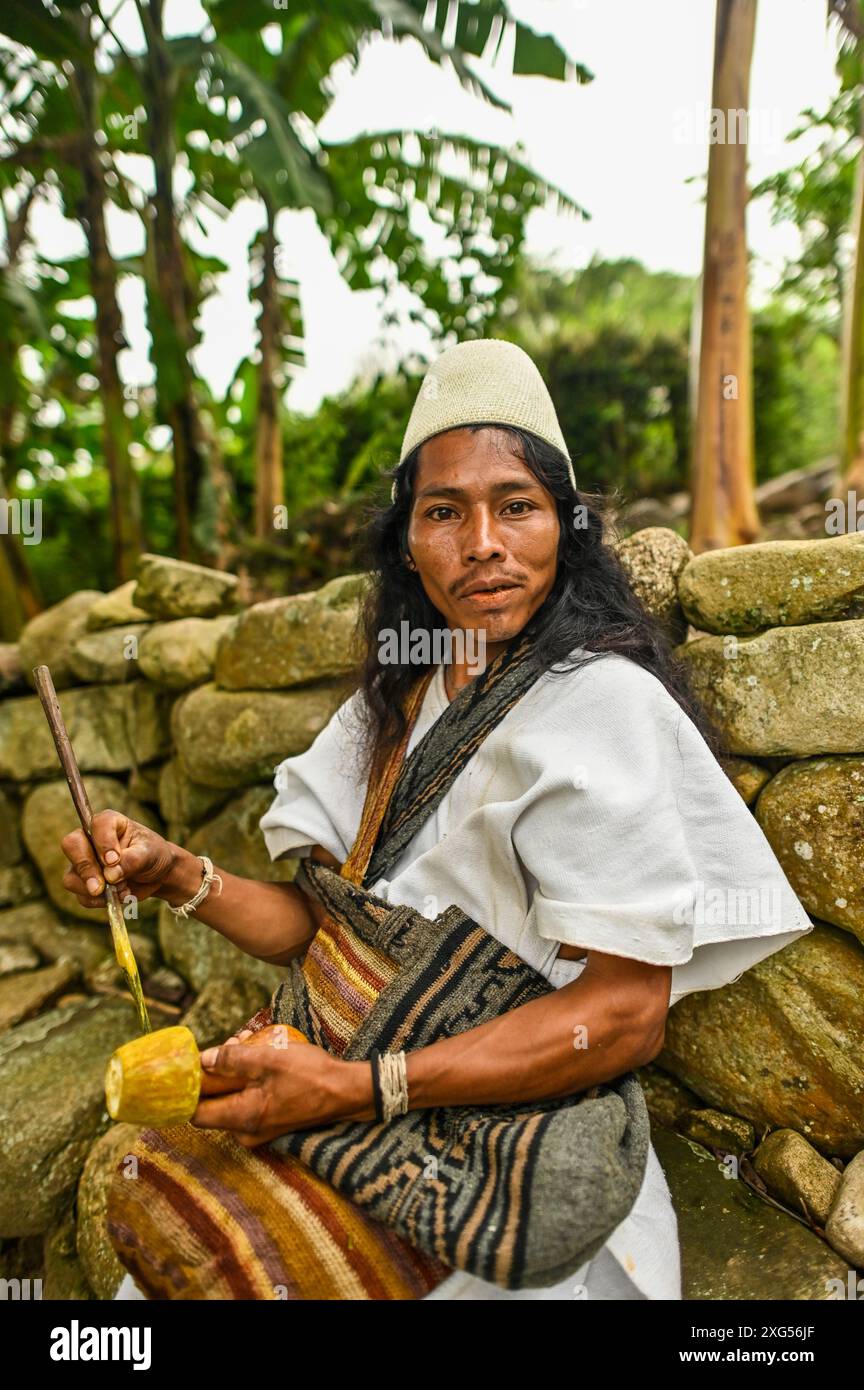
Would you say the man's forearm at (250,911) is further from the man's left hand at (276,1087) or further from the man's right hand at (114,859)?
the man's left hand at (276,1087)

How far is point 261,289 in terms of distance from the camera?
4887 mm

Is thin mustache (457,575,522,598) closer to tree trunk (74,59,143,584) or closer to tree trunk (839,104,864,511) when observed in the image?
tree trunk (839,104,864,511)

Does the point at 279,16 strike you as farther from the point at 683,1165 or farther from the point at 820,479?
the point at 683,1165

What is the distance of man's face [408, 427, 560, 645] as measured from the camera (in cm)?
162

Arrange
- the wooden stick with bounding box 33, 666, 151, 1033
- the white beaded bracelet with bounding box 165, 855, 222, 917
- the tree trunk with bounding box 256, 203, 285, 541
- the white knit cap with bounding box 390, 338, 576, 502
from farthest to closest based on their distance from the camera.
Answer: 1. the tree trunk with bounding box 256, 203, 285, 541
2. the white beaded bracelet with bounding box 165, 855, 222, 917
3. the white knit cap with bounding box 390, 338, 576, 502
4. the wooden stick with bounding box 33, 666, 151, 1033

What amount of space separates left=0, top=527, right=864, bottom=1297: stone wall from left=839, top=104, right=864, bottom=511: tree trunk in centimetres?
183

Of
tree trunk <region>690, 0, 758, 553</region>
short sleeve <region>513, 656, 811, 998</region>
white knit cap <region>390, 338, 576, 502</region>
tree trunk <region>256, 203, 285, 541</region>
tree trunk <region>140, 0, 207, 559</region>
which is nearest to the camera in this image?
short sleeve <region>513, 656, 811, 998</region>

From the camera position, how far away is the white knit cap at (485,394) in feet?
5.39

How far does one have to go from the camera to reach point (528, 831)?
1.41 m

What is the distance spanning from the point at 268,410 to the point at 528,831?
4.07m

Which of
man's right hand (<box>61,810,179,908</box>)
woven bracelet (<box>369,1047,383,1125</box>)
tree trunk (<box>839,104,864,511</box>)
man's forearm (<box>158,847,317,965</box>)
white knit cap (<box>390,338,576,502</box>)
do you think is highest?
tree trunk (<box>839,104,864,511</box>)

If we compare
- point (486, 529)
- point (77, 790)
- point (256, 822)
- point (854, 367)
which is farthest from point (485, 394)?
point (854, 367)

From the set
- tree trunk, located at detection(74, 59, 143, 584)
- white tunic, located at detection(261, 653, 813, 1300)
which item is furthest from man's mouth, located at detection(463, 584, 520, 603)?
tree trunk, located at detection(74, 59, 143, 584)
